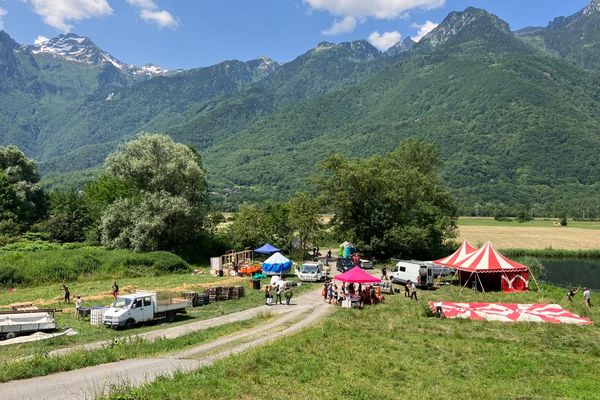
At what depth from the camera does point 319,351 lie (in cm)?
1811

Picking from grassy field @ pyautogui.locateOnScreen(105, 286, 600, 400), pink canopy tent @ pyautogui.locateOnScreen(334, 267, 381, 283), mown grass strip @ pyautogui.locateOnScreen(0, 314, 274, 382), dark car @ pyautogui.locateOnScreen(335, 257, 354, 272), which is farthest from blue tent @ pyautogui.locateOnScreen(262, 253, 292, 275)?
mown grass strip @ pyautogui.locateOnScreen(0, 314, 274, 382)

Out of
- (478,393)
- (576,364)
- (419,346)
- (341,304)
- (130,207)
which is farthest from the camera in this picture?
(130,207)

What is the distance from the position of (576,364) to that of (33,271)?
39236 millimetres

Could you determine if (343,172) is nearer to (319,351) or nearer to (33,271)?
(33,271)

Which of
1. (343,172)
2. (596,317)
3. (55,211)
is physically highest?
(343,172)

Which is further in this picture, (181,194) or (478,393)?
(181,194)

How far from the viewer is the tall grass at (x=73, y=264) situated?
39.4 metres

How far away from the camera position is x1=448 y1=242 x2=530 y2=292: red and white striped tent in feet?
125

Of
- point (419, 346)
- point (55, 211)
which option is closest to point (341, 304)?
point (419, 346)

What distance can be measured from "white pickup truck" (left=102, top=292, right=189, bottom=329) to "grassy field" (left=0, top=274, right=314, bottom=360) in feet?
1.50

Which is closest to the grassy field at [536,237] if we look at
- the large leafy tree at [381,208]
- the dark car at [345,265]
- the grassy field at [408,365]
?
the large leafy tree at [381,208]

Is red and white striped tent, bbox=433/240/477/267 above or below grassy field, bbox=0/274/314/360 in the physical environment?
above

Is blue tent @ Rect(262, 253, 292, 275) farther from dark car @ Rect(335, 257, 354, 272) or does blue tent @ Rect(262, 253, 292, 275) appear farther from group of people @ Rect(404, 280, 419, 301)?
group of people @ Rect(404, 280, 419, 301)

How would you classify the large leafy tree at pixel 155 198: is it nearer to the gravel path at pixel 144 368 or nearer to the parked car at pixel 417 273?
the parked car at pixel 417 273
